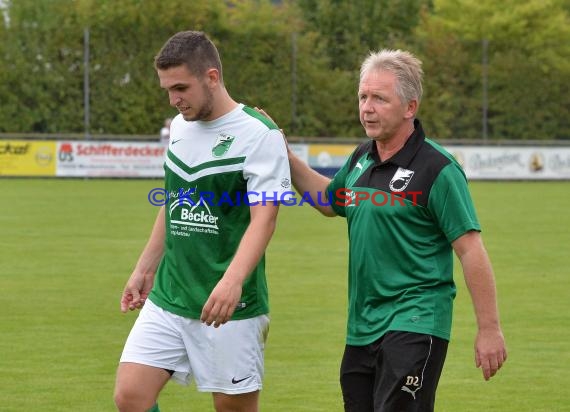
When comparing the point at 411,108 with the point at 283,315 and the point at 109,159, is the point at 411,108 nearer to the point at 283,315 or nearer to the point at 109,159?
the point at 283,315

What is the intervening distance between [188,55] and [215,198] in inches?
26.3

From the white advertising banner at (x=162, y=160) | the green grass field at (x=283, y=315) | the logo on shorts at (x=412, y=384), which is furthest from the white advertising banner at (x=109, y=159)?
the logo on shorts at (x=412, y=384)

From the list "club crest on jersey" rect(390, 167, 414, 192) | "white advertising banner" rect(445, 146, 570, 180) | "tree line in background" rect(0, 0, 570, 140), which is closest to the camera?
"club crest on jersey" rect(390, 167, 414, 192)

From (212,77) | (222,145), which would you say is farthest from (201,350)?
(212,77)

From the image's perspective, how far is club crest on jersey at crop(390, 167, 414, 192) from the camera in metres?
5.38

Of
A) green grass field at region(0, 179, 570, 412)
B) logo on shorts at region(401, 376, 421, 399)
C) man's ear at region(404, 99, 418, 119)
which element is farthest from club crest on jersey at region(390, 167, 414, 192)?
green grass field at region(0, 179, 570, 412)

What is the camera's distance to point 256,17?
47.2 meters

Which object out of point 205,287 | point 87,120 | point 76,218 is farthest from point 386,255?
point 87,120

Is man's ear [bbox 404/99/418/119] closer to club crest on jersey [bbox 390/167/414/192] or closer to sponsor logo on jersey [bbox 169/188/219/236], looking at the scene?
club crest on jersey [bbox 390/167/414/192]

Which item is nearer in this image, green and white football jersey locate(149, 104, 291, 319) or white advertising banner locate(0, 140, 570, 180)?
green and white football jersey locate(149, 104, 291, 319)

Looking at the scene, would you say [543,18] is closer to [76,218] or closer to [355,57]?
[355,57]

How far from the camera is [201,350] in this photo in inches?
233

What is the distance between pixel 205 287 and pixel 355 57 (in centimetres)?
4313

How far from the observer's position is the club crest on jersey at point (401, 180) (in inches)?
212
